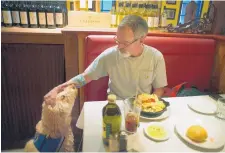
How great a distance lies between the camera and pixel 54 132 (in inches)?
38.9

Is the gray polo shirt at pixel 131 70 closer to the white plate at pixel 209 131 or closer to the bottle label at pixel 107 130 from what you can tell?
the white plate at pixel 209 131

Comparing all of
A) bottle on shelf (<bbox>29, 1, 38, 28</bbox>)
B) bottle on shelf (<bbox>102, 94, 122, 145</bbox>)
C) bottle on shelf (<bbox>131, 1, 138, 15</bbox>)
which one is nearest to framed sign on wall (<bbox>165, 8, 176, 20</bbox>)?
bottle on shelf (<bbox>131, 1, 138, 15</bbox>)

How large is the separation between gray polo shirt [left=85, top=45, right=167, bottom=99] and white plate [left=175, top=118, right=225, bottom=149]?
18.4 inches

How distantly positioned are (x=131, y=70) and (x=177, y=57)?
516mm

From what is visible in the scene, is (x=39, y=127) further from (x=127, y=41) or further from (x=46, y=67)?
(x=46, y=67)

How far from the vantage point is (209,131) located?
2.78 ft

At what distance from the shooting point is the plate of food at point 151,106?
920mm

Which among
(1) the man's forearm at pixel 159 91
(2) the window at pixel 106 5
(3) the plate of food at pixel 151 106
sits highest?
(2) the window at pixel 106 5

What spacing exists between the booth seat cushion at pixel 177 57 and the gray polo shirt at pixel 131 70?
17cm

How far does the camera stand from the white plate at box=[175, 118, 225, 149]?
0.76m

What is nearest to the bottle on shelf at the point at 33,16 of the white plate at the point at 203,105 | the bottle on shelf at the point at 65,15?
the bottle on shelf at the point at 65,15

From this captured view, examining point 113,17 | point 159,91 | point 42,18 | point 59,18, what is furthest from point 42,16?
point 159,91

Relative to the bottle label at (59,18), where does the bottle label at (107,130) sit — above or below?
below

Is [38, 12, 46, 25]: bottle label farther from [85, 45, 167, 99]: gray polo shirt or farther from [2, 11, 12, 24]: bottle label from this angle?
[85, 45, 167, 99]: gray polo shirt
